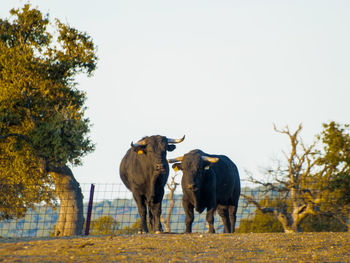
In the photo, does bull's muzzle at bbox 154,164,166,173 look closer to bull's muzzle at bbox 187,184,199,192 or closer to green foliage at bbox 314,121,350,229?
bull's muzzle at bbox 187,184,199,192

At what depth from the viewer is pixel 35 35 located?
21.7 metres

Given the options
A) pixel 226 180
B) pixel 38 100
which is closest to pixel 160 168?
pixel 226 180

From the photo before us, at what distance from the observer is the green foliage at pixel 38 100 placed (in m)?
19.7

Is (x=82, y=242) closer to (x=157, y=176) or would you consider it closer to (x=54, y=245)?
(x=54, y=245)

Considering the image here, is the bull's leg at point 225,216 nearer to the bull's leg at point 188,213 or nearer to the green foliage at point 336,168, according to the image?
the bull's leg at point 188,213

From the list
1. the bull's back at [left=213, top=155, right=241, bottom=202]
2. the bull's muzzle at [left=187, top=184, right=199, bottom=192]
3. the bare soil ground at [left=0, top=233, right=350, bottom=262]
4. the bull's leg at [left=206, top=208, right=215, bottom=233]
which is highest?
the bull's back at [left=213, top=155, right=241, bottom=202]

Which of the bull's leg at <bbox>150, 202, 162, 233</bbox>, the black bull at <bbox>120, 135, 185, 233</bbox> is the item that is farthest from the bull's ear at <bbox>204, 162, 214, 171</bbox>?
the bull's leg at <bbox>150, 202, 162, 233</bbox>

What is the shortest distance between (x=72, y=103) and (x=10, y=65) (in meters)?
2.82

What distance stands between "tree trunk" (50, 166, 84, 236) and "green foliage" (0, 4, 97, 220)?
74cm

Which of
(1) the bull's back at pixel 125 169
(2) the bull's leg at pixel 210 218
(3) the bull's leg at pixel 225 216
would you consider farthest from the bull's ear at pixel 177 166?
(3) the bull's leg at pixel 225 216

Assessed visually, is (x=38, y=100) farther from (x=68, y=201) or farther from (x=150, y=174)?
(x=150, y=174)

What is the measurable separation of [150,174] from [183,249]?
4.45 m

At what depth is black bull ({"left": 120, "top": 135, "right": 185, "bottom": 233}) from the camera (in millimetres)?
13102

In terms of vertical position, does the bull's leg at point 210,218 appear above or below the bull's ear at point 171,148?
below
